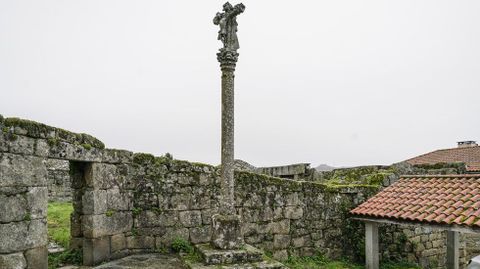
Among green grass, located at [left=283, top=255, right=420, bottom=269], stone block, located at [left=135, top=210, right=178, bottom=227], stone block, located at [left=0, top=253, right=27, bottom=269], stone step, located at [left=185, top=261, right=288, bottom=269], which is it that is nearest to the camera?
stone block, located at [left=0, top=253, right=27, bottom=269]

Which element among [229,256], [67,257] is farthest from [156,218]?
[229,256]

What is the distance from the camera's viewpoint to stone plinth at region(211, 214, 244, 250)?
6449 mm

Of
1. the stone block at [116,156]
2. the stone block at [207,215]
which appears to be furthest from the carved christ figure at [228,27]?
the stone block at [207,215]

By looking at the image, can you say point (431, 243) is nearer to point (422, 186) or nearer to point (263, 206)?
point (422, 186)

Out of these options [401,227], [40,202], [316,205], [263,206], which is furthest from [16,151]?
[401,227]

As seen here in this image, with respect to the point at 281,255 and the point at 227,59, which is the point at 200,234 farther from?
the point at 227,59

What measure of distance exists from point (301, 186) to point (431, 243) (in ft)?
15.8

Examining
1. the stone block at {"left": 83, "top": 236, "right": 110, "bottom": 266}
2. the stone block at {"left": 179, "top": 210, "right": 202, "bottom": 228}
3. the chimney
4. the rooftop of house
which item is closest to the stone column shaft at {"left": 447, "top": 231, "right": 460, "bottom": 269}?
the stone block at {"left": 179, "top": 210, "right": 202, "bottom": 228}

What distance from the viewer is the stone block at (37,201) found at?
5.11m

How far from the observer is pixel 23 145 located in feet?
16.6

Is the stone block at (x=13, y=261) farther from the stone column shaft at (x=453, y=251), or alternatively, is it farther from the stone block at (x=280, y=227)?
the stone column shaft at (x=453, y=251)

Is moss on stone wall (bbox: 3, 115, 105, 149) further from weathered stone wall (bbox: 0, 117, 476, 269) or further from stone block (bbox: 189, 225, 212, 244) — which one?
stone block (bbox: 189, 225, 212, 244)

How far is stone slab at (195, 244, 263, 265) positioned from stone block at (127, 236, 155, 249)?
1.37m

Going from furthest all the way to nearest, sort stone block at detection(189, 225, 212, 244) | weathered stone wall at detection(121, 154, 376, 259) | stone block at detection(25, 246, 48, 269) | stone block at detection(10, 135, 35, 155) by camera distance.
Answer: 1. stone block at detection(189, 225, 212, 244)
2. weathered stone wall at detection(121, 154, 376, 259)
3. stone block at detection(25, 246, 48, 269)
4. stone block at detection(10, 135, 35, 155)
